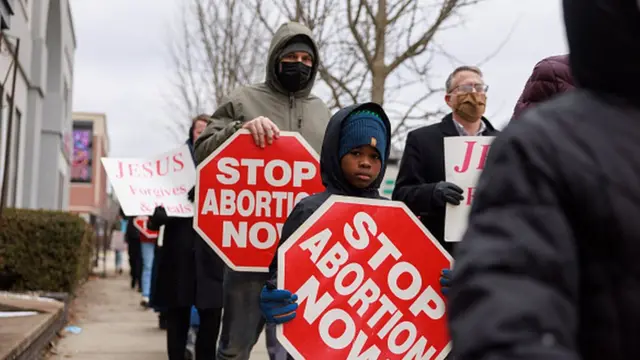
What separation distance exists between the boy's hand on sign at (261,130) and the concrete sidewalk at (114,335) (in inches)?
144

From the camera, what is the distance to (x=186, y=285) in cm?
601

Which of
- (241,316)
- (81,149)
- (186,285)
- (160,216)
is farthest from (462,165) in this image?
(81,149)

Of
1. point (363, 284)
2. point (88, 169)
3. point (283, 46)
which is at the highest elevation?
point (88, 169)

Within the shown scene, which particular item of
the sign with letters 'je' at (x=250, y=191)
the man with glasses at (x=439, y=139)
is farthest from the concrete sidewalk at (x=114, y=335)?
the man with glasses at (x=439, y=139)

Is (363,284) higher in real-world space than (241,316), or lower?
higher

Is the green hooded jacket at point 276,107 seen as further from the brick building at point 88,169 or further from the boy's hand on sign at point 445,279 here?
the brick building at point 88,169

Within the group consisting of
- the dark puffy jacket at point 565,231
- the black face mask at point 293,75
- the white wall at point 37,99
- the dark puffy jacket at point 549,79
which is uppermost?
the white wall at point 37,99

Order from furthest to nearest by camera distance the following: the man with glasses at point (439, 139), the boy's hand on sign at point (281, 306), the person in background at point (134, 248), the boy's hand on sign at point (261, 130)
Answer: the person in background at point (134, 248), the boy's hand on sign at point (261, 130), the man with glasses at point (439, 139), the boy's hand on sign at point (281, 306)

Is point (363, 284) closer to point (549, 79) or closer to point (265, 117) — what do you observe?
point (549, 79)

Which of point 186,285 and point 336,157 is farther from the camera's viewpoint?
point 186,285

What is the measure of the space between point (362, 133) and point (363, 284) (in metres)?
0.80

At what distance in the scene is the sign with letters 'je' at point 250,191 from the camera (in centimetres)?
482

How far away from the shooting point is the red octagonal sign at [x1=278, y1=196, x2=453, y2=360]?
3.41 m

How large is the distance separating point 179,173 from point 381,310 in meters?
3.65
